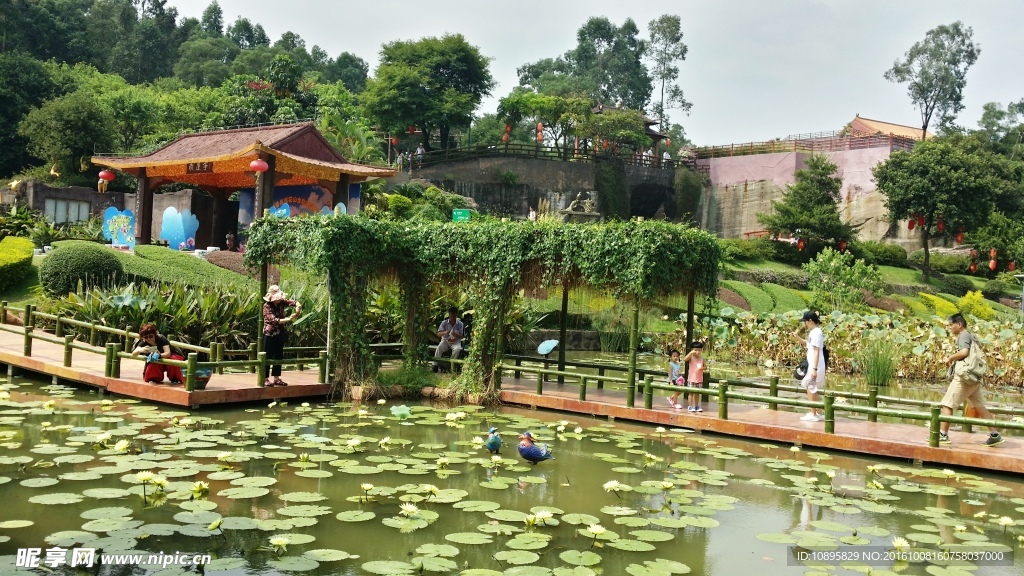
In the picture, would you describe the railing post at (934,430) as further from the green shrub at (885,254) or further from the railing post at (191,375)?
the green shrub at (885,254)

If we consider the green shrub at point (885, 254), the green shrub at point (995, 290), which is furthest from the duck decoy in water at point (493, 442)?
the green shrub at point (885, 254)

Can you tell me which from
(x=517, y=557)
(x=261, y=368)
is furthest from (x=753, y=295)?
(x=517, y=557)

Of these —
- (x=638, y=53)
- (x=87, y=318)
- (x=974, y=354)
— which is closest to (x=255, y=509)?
(x=974, y=354)

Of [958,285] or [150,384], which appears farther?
[958,285]

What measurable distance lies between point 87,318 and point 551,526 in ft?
35.8

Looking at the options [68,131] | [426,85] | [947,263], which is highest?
[426,85]

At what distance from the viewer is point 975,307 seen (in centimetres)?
3309

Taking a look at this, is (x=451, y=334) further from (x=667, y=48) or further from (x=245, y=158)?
(x=667, y=48)

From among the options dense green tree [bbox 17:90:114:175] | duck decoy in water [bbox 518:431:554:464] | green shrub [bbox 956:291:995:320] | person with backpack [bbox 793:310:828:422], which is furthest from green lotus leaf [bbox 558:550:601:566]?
dense green tree [bbox 17:90:114:175]

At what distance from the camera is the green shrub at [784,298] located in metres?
30.5

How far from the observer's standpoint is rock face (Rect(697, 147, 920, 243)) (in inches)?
1730

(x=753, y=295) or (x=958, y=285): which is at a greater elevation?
(x=958, y=285)

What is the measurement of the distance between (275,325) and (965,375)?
Answer: 8.76m

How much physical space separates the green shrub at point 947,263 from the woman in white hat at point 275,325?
36971 millimetres
